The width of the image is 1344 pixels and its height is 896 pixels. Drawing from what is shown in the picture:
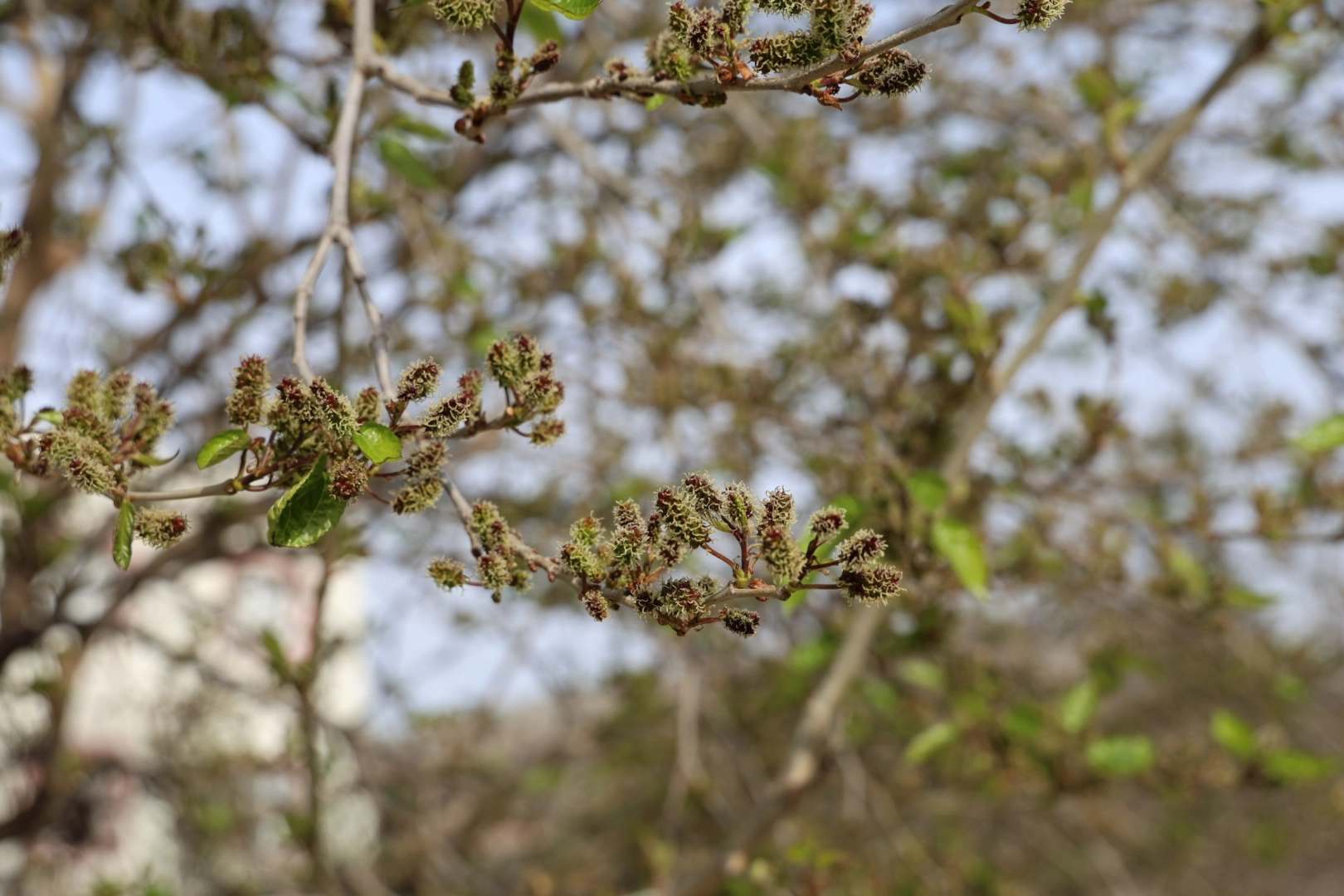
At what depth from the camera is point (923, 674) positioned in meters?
3.42

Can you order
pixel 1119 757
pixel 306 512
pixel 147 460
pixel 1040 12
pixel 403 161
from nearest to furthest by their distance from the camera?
pixel 1040 12, pixel 306 512, pixel 147 460, pixel 403 161, pixel 1119 757

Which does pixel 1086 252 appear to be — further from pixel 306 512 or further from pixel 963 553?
pixel 306 512

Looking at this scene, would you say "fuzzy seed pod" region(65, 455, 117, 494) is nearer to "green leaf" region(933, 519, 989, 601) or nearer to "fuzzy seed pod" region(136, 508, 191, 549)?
"fuzzy seed pod" region(136, 508, 191, 549)

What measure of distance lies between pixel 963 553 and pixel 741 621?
1241 millimetres

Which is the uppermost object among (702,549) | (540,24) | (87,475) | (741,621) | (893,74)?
(540,24)

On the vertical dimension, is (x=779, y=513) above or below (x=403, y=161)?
below

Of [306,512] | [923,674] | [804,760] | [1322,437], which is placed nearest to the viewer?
[306,512]

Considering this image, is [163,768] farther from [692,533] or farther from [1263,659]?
[1263,659]

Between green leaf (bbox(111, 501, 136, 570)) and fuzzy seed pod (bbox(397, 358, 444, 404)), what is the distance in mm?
387

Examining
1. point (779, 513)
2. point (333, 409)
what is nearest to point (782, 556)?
point (779, 513)

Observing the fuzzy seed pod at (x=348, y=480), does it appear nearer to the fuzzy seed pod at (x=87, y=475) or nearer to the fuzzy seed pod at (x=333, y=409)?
the fuzzy seed pod at (x=333, y=409)

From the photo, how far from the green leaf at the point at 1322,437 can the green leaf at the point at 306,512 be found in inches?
74.4

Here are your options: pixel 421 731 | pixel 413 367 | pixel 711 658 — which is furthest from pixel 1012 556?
pixel 421 731

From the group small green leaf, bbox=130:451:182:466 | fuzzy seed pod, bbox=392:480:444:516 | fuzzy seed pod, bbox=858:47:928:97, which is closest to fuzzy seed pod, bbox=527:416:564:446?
fuzzy seed pod, bbox=392:480:444:516
